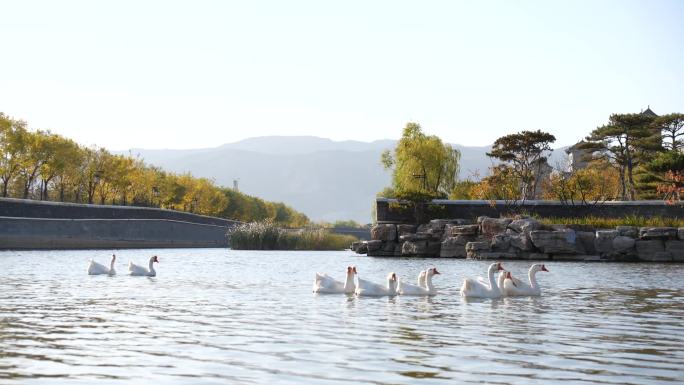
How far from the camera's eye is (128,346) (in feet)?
41.6

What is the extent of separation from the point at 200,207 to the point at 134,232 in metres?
39.5

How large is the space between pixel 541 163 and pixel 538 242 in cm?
2272

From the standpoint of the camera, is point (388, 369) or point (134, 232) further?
point (134, 232)

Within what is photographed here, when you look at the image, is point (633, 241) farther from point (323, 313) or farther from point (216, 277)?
point (323, 313)

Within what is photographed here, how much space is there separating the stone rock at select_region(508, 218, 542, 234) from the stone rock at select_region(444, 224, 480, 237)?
239cm

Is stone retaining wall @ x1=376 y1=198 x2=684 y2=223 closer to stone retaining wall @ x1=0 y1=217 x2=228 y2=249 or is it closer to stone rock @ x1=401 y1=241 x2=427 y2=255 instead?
stone rock @ x1=401 y1=241 x2=427 y2=255

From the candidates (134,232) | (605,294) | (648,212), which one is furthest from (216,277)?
(134,232)

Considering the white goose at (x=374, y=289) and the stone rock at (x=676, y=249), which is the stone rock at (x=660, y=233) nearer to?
the stone rock at (x=676, y=249)

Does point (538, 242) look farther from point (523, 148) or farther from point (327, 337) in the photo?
point (327, 337)

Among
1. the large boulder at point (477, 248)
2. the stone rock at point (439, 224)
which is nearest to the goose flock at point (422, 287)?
the large boulder at point (477, 248)

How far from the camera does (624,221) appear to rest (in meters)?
53.8

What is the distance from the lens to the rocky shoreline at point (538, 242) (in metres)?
49.1

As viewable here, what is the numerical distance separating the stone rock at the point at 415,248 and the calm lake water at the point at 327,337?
31318mm

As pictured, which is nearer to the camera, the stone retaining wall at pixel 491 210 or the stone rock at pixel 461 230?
the stone rock at pixel 461 230
